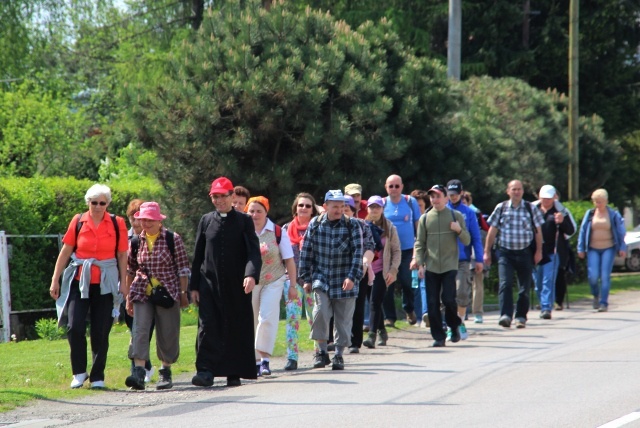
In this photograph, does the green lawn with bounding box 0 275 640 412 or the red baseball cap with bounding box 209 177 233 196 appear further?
the red baseball cap with bounding box 209 177 233 196

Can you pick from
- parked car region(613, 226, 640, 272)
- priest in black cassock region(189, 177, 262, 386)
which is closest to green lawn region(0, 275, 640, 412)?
priest in black cassock region(189, 177, 262, 386)

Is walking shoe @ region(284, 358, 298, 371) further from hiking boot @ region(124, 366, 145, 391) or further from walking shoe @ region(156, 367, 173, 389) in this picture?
hiking boot @ region(124, 366, 145, 391)

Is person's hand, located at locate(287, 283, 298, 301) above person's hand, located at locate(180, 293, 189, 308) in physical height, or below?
above

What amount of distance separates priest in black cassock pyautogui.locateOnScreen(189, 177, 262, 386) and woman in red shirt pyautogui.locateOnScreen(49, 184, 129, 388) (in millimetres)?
760

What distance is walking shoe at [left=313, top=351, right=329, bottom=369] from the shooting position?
498 inches

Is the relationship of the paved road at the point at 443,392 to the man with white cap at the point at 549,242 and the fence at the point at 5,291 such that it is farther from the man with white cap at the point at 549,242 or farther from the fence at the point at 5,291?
the fence at the point at 5,291

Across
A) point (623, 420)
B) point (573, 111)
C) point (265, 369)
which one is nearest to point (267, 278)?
point (265, 369)

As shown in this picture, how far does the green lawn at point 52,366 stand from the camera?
10781 millimetres

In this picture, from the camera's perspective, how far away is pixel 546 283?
59.4 feet

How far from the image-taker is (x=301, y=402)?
9.80 metres

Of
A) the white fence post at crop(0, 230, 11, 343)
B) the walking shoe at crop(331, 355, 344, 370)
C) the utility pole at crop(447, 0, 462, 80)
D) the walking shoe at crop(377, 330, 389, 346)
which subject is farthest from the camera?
the utility pole at crop(447, 0, 462, 80)

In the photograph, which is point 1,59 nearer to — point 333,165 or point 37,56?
point 37,56

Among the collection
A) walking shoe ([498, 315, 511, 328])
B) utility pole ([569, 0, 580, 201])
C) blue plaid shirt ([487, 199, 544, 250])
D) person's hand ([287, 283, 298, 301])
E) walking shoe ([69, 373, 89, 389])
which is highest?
utility pole ([569, 0, 580, 201])

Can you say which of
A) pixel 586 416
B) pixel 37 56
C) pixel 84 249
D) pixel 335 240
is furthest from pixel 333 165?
pixel 37 56
